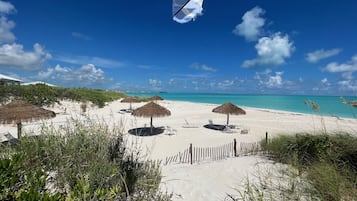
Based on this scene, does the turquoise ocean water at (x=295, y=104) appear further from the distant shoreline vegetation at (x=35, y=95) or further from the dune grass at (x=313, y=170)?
the distant shoreline vegetation at (x=35, y=95)

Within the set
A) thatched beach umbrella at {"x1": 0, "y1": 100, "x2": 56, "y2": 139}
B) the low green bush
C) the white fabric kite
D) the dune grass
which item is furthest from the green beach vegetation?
thatched beach umbrella at {"x1": 0, "y1": 100, "x2": 56, "y2": 139}

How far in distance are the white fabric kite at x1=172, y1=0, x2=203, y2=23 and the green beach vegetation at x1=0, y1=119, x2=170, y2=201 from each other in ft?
6.64

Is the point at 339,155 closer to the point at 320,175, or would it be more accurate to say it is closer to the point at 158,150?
the point at 320,175

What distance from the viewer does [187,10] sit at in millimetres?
2322

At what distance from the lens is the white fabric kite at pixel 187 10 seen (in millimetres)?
2270

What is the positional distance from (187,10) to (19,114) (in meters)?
6.71

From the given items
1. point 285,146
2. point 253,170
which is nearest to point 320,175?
point 253,170

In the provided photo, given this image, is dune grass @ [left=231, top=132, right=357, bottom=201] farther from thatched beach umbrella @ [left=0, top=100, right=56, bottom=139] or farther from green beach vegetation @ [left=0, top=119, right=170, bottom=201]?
thatched beach umbrella @ [left=0, top=100, right=56, bottom=139]

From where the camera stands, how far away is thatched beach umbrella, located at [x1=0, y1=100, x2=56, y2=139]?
20.7 feet

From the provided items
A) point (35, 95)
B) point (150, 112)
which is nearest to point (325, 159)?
point (150, 112)

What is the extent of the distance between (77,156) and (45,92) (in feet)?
61.8

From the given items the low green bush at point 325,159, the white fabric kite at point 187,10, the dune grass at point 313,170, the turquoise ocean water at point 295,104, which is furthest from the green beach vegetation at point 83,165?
the turquoise ocean water at point 295,104

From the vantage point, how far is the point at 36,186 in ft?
6.41

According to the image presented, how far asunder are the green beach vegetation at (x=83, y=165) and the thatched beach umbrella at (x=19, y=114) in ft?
12.6
